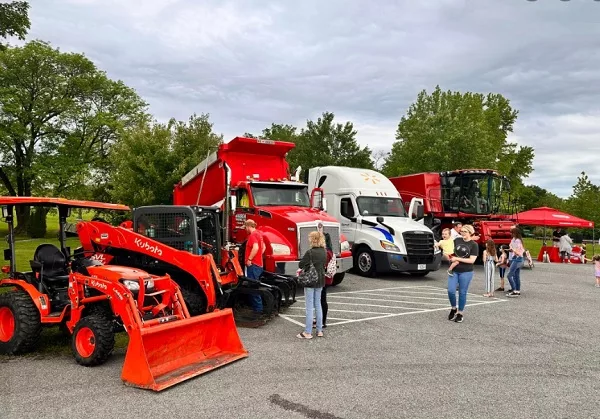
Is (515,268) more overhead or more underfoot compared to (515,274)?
more overhead

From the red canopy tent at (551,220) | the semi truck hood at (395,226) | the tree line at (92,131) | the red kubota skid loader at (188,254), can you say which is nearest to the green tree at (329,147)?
the tree line at (92,131)

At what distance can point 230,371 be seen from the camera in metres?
5.70

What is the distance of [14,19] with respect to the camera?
1116cm

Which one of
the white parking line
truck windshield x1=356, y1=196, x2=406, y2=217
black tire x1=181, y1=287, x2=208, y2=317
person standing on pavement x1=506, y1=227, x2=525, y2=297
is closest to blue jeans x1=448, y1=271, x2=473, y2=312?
the white parking line

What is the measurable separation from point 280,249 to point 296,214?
114cm

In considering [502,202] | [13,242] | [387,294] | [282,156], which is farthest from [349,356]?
[502,202]

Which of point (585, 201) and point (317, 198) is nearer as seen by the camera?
point (317, 198)

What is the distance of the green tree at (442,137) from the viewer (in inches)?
1200

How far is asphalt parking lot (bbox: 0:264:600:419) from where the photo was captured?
15.1 feet

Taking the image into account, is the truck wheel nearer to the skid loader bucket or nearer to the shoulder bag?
the shoulder bag

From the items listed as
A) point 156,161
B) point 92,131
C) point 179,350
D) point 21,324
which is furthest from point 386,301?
point 92,131

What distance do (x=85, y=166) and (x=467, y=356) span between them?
3398cm

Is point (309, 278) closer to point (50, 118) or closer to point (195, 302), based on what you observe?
point (195, 302)

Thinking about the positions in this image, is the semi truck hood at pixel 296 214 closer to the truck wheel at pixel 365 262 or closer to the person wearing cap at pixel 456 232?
the person wearing cap at pixel 456 232
